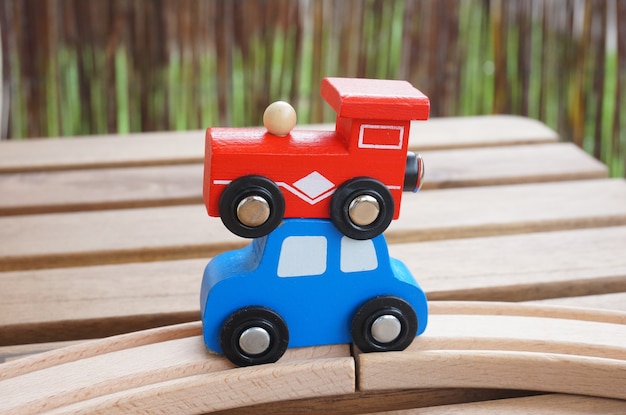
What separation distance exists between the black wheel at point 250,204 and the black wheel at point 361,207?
6 centimetres

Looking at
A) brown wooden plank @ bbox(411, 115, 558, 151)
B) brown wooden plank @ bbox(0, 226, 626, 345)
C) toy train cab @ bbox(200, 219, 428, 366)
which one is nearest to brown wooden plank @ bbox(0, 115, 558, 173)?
brown wooden plank @ bbox(411, 115, 558, 151)

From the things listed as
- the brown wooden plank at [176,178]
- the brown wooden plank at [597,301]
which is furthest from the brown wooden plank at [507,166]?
the brown wooden plank at [597,301]

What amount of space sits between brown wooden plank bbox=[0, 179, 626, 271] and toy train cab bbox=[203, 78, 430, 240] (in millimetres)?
406

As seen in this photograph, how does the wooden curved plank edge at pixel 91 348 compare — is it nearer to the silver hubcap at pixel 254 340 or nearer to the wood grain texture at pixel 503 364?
the silver hubcap at pixel 254 340

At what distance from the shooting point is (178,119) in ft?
7.77

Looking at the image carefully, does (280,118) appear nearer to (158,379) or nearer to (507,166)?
(158,379)

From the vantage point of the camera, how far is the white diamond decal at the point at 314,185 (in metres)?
0.76

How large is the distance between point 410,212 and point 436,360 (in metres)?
0.51

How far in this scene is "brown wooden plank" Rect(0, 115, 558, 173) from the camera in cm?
151

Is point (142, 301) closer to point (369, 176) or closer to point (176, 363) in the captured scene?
point (176, 363)

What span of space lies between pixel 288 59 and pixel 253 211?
5.46 feet

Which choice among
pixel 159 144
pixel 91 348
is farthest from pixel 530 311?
pixel 159 144

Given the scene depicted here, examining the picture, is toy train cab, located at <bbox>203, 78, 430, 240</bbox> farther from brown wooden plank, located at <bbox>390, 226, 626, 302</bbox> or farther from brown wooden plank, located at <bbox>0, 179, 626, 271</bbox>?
brown wooden plank, located at <bbox>0, 179, 626, 271</bbox>

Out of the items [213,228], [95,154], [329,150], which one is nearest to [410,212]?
[213,228]
